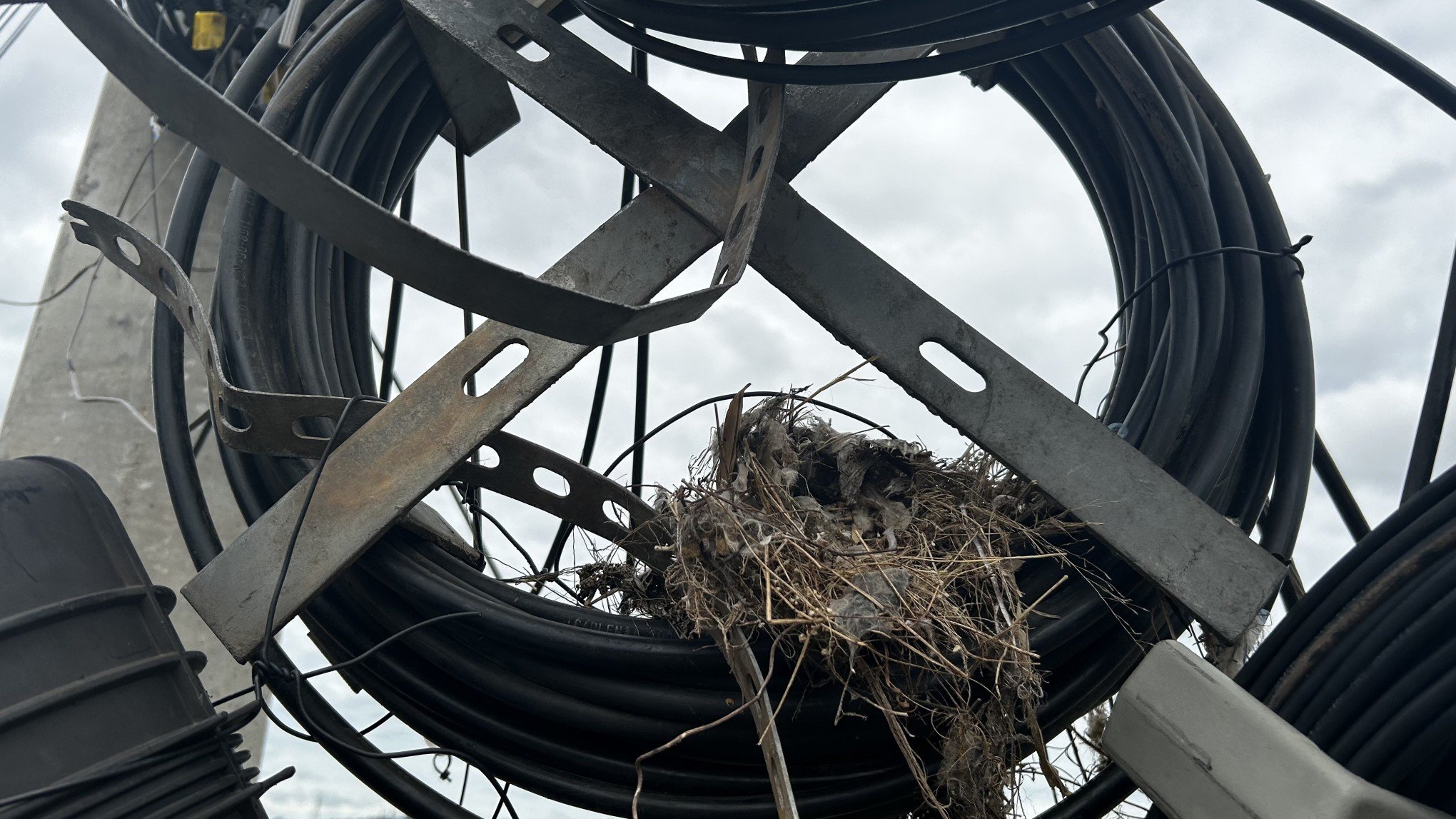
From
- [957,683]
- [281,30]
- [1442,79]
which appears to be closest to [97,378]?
[281,30]

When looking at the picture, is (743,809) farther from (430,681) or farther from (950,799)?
(430,681)

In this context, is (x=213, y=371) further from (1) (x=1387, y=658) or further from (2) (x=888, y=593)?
(1) (x=1387, y=658)

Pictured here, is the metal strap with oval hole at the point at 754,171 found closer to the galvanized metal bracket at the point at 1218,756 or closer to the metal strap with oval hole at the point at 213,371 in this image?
the metal strap with oval hole at the point at 213,371

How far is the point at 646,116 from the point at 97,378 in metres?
1.84

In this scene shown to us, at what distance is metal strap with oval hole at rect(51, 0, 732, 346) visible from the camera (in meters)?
0.88

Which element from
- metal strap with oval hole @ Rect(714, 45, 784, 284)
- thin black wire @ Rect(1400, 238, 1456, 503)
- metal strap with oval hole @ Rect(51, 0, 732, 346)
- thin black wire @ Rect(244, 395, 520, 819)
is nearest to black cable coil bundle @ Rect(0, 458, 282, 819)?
thin black wire @ Rect(244, 395, 520, 819)

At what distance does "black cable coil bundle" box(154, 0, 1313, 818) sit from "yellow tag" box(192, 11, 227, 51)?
40.2 inches

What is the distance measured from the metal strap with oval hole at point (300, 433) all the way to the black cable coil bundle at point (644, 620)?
119mm

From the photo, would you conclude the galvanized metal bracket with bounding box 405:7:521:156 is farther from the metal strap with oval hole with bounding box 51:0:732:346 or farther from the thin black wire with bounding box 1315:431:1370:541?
the thin black wire with bounding box 1315:431:1370:541

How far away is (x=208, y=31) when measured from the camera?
258 centimetres

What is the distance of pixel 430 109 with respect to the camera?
1.81 m

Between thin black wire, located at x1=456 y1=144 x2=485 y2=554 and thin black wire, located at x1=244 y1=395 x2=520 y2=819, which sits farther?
thin black wire, located at x1=456 y1=144 x2=485 y2=554

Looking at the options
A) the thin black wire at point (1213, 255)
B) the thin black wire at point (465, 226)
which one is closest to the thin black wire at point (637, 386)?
the thin black wire at point (465, 226)

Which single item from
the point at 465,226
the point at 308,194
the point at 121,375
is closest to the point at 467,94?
the point at 465,226
